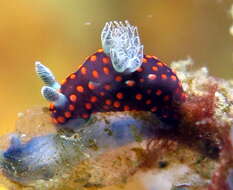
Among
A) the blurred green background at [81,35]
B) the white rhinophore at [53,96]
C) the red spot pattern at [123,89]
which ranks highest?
the blurred green background at [81,35]

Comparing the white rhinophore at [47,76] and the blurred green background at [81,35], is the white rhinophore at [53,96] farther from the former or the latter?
the blurred green background at [81,35]

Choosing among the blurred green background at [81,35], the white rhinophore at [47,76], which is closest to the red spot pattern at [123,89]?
the white rhinophore at [47,76]

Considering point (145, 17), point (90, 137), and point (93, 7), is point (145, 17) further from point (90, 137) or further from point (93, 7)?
point (90, 137)

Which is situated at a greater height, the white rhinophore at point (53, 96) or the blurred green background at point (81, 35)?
the blurred green background at point (81, 35)

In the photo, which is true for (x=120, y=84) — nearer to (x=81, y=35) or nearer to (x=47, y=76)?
(x=47, y=76)

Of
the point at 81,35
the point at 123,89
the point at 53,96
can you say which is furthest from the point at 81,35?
the point at 123,89

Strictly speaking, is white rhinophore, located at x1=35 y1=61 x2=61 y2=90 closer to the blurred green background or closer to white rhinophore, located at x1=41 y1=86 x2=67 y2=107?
white rhinophore, located at x1=41 y1=86 x2=67 y2=107

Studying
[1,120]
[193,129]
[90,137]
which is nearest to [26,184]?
[90,137]
